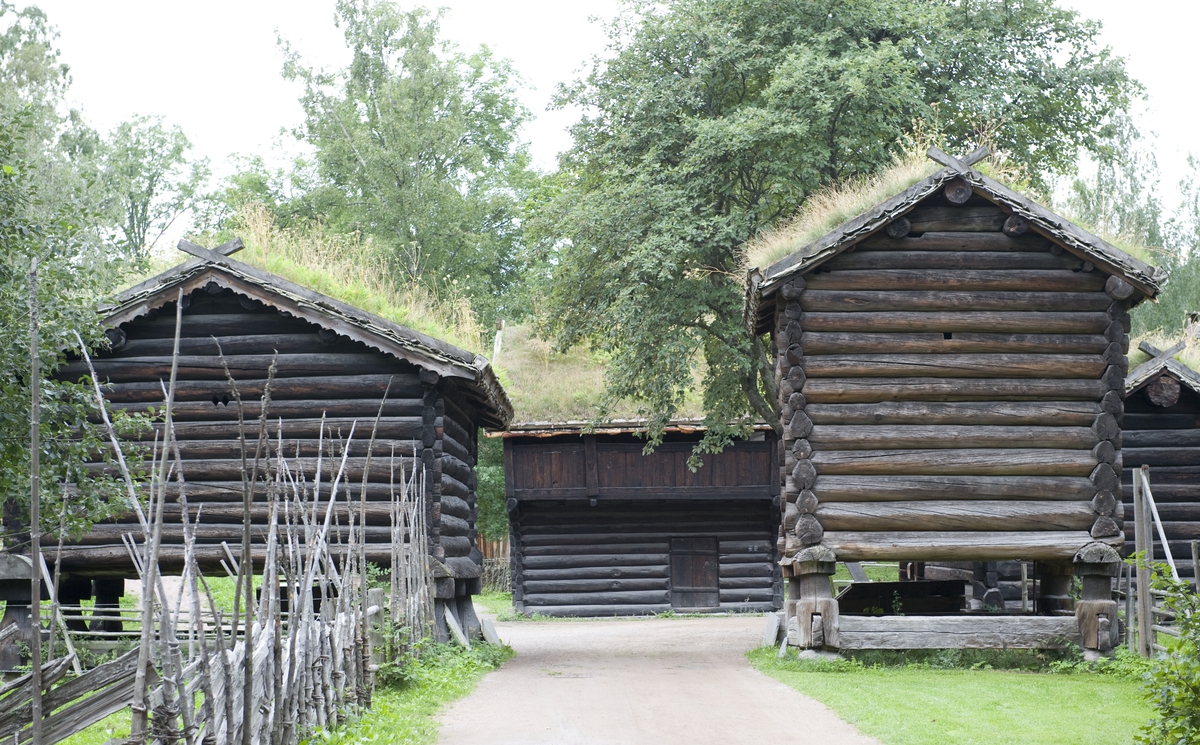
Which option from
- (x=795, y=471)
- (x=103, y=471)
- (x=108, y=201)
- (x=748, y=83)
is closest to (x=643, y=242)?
(x=748, y=83)

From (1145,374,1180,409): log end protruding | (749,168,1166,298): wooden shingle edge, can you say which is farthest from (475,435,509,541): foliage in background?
(749,168,1166,298): wooden shingle edge

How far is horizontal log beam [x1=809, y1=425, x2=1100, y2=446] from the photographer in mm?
13766

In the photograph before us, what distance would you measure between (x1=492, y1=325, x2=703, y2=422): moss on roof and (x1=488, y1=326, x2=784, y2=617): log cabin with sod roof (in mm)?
76

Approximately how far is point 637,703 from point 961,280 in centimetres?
659

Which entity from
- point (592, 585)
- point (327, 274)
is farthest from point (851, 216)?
point (592, 585)

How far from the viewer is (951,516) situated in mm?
13555

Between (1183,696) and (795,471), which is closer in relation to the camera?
(1183,696)

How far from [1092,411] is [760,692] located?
216 inches

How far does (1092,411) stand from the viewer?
13930 mm

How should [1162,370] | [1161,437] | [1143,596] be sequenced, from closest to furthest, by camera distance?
[1143,596], [1162,370], [1161,437]

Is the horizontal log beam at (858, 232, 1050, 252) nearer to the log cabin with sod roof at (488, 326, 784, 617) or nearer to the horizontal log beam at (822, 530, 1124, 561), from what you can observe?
the horizontal log beam at (822, 530, 1124, 561)

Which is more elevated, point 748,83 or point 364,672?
point 748,83

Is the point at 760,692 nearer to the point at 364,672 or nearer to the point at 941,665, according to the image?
the point at 941,665

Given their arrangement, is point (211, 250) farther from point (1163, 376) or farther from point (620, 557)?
point (620, 557)
